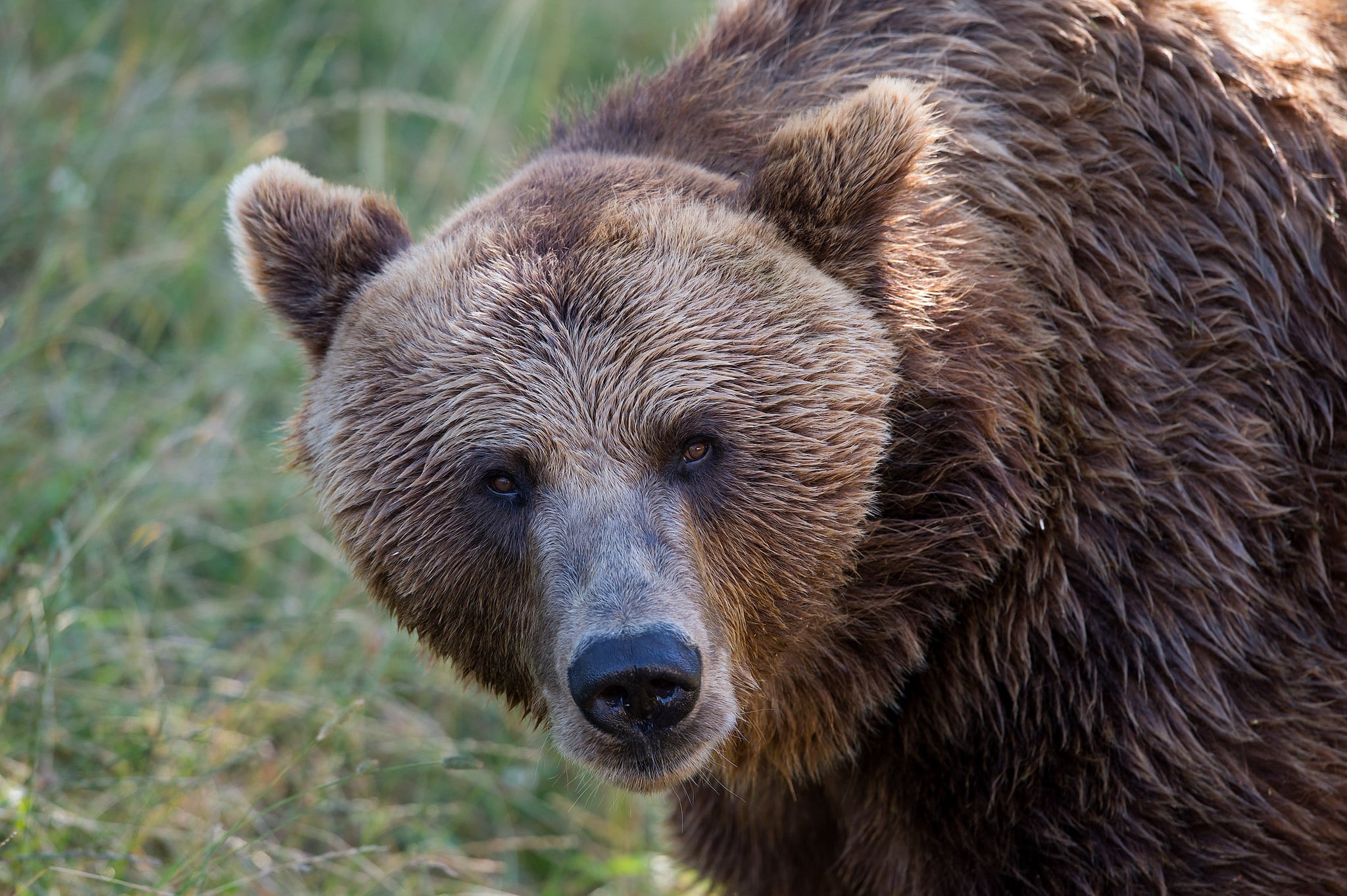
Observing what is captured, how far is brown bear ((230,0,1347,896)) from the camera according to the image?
3.14 meters

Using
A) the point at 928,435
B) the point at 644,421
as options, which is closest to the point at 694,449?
the point at 644,421

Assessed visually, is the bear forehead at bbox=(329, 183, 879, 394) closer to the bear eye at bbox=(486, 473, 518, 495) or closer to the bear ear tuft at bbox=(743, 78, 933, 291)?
the bear ear tuft at bbox=(743, 78, 933, 291)

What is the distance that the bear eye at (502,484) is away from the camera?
3.21m

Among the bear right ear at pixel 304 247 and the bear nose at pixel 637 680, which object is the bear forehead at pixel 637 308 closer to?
the bear right ear at pixel 304 247

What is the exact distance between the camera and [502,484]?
321cm

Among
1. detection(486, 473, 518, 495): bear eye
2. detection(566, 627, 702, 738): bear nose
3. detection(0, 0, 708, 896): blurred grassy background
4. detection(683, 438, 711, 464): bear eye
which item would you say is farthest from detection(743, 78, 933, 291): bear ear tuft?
detection(0, 0, 708, 896): blurred grassy background

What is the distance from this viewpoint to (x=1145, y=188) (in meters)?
3.45

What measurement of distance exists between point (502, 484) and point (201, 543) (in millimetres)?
3044

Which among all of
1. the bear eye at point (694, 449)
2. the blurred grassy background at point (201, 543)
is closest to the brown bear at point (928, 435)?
the bear eye at point (694, 449)

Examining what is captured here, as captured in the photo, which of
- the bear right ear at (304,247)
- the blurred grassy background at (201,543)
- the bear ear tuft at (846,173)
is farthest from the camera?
the blurred grassy background at (201,543)

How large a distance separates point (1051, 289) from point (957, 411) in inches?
16.5

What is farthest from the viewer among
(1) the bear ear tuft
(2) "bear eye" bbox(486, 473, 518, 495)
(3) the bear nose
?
(2) "bear eye" bbox(486, 473, 518, 495)

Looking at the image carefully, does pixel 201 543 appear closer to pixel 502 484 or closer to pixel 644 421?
pixel 502 484

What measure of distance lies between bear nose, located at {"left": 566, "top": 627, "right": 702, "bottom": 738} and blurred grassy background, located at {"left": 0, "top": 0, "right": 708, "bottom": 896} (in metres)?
0.55
